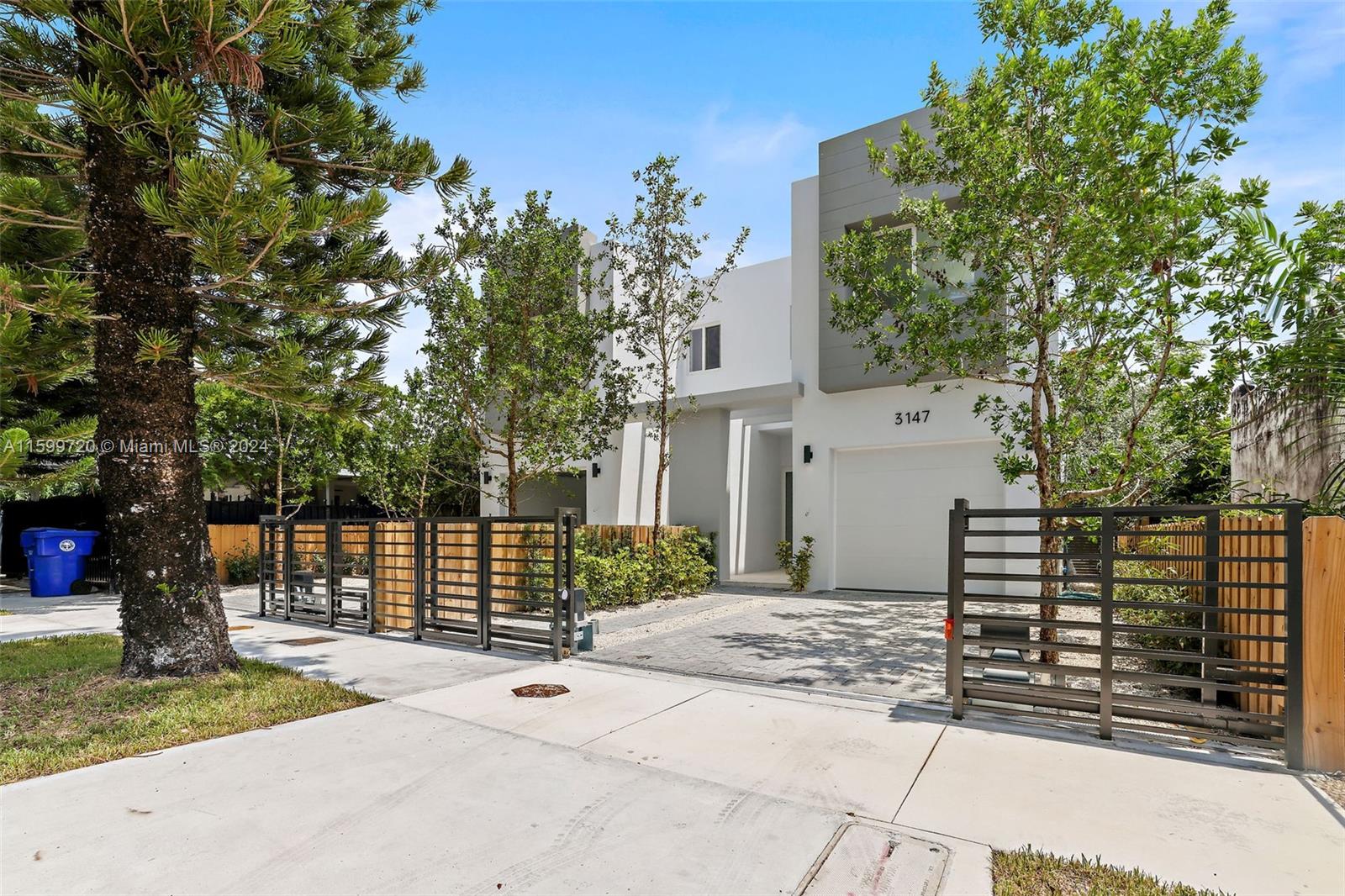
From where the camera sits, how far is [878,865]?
9.34 ft

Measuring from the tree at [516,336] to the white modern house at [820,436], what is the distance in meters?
3.47

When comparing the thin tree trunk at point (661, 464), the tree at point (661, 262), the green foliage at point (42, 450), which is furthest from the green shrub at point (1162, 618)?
the green foliage at point (42, 450)

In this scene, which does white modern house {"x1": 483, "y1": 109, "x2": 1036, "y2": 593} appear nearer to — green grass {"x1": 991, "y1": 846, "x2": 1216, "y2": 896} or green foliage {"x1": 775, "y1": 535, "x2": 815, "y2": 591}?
green foliage {"x1": 775, "y1": 535, "x2": 815, "y2": 591}

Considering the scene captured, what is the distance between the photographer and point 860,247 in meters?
8.10

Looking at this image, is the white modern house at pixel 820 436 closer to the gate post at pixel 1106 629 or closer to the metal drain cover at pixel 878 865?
the gate post at pixel 1106 629

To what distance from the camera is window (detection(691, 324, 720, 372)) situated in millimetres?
15594

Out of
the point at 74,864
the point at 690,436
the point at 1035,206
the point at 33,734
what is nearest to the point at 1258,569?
the point at 1035,206

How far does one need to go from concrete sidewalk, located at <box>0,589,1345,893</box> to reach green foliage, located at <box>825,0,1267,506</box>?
3.35 meters

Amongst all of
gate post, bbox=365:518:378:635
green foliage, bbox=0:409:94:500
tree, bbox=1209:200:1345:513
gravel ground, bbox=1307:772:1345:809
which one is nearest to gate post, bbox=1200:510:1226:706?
gravel ground, bbox=1307:772:1345:809

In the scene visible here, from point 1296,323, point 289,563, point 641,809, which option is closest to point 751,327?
point 289,563

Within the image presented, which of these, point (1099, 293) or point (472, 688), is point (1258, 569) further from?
point (472, 688)

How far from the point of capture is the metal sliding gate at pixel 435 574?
23.0ft

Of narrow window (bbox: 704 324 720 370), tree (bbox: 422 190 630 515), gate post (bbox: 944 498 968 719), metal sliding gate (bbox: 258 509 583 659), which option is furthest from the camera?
narrow window (bbox: 704 324 720 370)

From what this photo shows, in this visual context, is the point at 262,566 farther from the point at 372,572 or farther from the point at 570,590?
the point at 570,590
